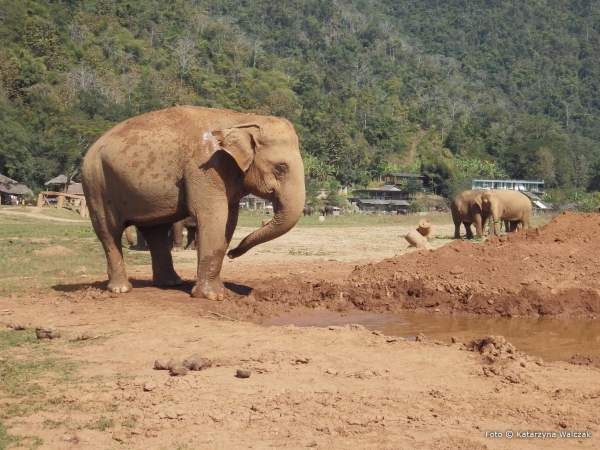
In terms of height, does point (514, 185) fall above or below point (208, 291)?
above

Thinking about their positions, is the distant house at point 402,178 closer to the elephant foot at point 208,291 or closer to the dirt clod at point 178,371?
the elephant foot at point 208,291

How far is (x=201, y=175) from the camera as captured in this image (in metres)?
10.7

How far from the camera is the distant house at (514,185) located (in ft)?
305

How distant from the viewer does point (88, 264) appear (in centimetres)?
1581

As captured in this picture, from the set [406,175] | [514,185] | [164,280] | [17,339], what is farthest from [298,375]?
[514,185]

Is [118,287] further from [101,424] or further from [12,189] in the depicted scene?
[12,189]

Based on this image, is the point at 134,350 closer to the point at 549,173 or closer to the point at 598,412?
the point at 598,412

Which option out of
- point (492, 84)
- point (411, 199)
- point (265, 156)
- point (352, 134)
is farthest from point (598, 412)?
point (492, 84)

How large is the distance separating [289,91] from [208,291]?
111 metres

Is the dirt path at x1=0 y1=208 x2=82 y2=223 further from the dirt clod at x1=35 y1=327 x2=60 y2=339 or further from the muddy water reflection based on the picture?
the dirt clod at x1=35 y1=327 x2=60 y2=339

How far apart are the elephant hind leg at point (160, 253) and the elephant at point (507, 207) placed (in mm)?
17736

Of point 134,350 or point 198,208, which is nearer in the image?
point 134,350

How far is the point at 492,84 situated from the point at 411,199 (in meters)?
108

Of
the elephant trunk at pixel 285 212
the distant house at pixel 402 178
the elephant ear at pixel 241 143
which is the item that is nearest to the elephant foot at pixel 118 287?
the elephant trunk at pixel 285 212
